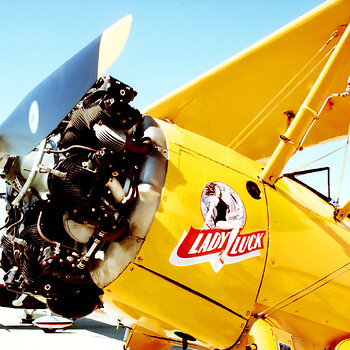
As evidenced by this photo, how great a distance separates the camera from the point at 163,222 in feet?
8.64

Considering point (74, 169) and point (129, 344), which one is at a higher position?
point (74, 169)

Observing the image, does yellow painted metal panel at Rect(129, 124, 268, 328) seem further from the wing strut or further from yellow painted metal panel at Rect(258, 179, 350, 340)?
the wing strut

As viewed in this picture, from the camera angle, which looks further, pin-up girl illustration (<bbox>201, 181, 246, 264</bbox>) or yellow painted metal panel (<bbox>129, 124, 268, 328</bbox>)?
pin-up girl illustration (<bbox>201, 181, 246, 264</bbox>)

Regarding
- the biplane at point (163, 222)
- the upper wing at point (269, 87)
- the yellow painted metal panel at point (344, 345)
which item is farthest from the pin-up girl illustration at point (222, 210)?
the yellow painted metal panel at point (344, 345)

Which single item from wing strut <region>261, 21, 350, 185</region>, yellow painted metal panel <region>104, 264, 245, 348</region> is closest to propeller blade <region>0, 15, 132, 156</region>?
yellow painted metal panel <region>104, 264, 245, 348</region>

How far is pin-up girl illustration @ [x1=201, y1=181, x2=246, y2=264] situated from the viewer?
2.84 metres

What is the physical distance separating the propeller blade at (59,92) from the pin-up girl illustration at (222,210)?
46.9 inches

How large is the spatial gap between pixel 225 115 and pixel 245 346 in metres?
2.65

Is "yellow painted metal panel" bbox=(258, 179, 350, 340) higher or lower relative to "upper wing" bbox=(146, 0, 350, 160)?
lower

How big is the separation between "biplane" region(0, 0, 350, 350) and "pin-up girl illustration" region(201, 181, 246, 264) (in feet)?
0.03

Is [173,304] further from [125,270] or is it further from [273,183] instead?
[273,183]

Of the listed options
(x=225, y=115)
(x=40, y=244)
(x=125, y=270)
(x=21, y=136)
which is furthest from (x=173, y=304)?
(x=225, y=115)

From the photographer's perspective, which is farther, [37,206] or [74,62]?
[37,206]

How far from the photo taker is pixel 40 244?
110 inches
